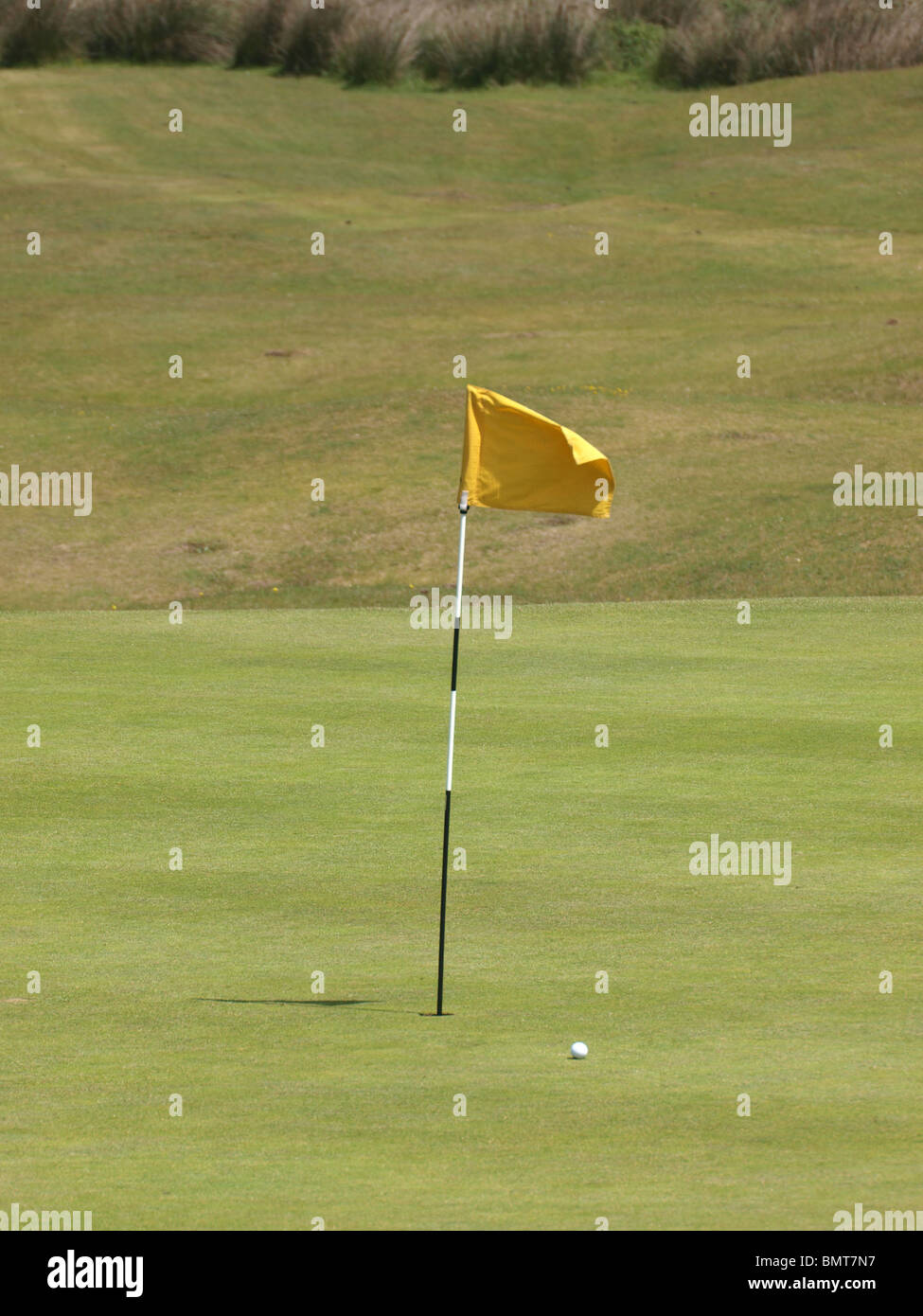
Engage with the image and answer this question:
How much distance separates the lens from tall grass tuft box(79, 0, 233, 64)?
69188mm

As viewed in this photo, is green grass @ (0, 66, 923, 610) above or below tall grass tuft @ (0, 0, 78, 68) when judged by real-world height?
below

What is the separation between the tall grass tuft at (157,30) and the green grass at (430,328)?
40.0 inches

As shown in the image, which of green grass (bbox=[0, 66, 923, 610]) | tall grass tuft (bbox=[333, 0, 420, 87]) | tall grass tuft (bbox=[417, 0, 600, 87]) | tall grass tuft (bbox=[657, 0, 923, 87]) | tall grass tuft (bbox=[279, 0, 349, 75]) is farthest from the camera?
tall grass tuft (bbox=[417, 0, 600, 87])

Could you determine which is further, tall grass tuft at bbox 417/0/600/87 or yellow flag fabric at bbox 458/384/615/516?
tall grass tuft at bbox 417/0/600/87

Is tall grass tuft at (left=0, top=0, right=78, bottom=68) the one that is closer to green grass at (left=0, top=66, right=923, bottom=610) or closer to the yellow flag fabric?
green grass at (left=0, top=66, right=923, bottom=610)

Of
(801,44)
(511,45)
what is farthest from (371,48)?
(801,44)

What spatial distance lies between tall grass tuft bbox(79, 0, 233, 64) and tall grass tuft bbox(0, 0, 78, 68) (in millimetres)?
597

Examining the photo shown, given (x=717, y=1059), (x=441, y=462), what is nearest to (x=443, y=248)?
(x=441, y=462)

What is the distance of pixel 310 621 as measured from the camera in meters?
27.1

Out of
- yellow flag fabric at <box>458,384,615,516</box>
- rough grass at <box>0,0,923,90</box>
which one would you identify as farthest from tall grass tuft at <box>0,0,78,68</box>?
yellow flag fabric at <box>458,384,615,516</box>

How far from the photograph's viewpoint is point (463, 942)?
40.9 ft

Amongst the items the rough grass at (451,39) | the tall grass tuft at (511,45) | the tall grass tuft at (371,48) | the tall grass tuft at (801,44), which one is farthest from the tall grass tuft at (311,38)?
the tall grass tuft at (801,44)

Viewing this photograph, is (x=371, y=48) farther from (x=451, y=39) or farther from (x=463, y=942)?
(x=463, y=942)

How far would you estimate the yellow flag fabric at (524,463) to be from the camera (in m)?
11.7
